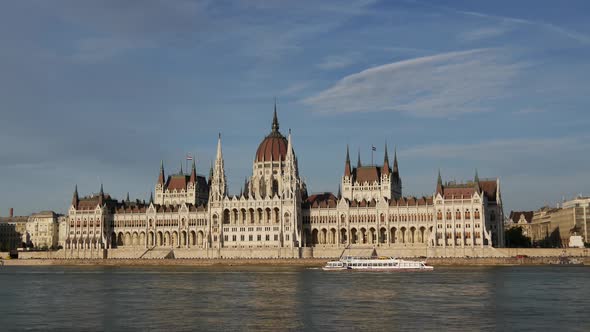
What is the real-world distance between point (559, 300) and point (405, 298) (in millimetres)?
12323

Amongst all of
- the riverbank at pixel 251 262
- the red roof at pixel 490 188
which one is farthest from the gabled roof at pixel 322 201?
the red roof at pixel 490 188

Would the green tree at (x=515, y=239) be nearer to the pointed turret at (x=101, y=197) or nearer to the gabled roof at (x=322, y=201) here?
the gabled roof at (x=322, y=201)

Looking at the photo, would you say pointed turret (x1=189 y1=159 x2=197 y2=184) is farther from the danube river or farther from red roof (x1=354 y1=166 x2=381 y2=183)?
the danube river

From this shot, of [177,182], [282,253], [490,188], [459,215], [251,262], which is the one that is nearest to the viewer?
[459,215]

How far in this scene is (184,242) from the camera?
171 meters

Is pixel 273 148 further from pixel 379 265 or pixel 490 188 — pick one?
pixel 379 265

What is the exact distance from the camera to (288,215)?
159750 millimetres

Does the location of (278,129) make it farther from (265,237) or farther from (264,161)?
(265,237)

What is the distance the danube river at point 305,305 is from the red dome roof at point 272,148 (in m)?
82.1

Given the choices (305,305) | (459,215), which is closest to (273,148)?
(459,215)

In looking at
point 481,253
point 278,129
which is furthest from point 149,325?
point 278,129

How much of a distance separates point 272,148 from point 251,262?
34.4 m

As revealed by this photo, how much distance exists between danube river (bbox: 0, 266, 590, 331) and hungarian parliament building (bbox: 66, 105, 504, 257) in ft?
189

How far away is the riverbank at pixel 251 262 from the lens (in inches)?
5340
